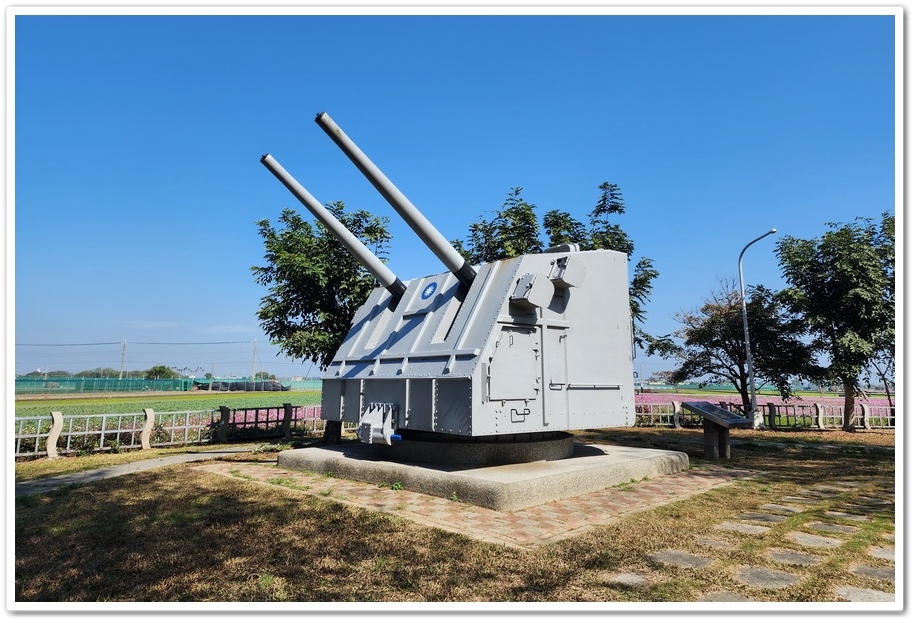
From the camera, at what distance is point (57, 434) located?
Result: 1172 centimetres

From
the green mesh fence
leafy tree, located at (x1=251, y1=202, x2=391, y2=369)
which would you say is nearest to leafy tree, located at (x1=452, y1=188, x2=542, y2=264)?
leafy tree, located at (x1=251, y1=202, x2=391, y2=369)

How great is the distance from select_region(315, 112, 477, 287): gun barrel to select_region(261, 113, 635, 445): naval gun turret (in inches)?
0.7

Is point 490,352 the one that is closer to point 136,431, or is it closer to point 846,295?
point 136,431

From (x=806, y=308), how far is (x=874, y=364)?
2.81 meters

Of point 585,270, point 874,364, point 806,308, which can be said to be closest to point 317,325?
point 585,270

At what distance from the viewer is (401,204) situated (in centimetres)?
840

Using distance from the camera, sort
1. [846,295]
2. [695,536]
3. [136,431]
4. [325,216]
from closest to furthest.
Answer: [695,536] < [325,216] < [136,431] < [846,295]

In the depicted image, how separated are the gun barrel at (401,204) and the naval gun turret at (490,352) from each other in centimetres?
2

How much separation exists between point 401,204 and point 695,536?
19.8ft

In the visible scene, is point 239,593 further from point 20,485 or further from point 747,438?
point 747,438

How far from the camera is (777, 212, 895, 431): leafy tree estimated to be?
1800cm

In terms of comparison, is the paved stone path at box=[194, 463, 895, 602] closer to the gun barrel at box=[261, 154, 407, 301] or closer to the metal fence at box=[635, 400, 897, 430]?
the gun barrel at box=[261, 154, 407, 301]

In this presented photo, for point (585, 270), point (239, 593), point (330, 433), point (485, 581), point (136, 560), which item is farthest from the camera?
point (330, 433)

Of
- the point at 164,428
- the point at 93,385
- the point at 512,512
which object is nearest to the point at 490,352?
the point at 512,512
